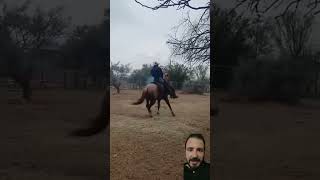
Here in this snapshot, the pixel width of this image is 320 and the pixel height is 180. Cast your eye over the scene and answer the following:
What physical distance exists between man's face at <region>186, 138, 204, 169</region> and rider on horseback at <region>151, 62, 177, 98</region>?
550 millimetres

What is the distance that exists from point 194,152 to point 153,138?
444 mm

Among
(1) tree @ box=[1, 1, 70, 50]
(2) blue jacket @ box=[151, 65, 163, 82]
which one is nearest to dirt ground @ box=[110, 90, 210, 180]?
(2) blue jacket @ box=[151, 65, 163, 82]

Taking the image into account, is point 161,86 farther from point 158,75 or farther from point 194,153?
point 194,153

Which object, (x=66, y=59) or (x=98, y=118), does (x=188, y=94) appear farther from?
(x=66, y=59)

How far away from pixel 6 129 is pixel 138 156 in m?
1.27

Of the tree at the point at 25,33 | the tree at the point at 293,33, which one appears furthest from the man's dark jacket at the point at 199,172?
the tree at the point at 25,33

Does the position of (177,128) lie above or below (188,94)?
below

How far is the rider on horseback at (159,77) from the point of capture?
4102mm

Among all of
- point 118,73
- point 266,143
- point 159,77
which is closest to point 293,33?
point 266,143

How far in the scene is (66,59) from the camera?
12.9 feet

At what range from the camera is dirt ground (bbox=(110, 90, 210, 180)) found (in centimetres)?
393

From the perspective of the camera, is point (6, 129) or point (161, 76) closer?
point (6, 129)

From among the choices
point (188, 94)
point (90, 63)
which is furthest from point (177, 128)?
point (90, 63)

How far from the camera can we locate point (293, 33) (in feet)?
13.1
